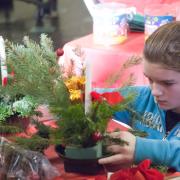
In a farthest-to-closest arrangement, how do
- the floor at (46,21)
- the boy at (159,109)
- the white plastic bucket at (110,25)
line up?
1. the floor at (46,21)
2. the white plastic bucket at (110,25)
3. the boy at (159,109)

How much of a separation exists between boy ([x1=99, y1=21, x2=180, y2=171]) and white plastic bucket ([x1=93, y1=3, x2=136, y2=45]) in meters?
0.69

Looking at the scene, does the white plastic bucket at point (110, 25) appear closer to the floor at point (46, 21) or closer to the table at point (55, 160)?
the table at point (55, 160)

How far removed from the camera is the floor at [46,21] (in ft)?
13.0

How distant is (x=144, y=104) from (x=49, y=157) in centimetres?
46

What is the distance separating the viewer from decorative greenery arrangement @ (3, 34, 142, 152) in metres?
0.82

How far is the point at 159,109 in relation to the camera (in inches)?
50.5

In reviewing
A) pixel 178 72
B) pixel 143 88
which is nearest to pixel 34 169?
pixel 178 72

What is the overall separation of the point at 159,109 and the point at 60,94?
503 millimetres

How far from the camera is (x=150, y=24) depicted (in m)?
1.93

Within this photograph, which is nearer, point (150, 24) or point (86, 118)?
point (86, 118)

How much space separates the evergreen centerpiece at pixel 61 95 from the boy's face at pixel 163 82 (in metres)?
0.26

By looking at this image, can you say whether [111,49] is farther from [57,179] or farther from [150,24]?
[57,179]

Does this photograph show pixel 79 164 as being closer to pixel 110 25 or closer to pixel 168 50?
pixel 168 50

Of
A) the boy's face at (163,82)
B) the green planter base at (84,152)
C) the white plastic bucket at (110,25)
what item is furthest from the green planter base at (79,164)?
the white plastic bucket at (110,25)
